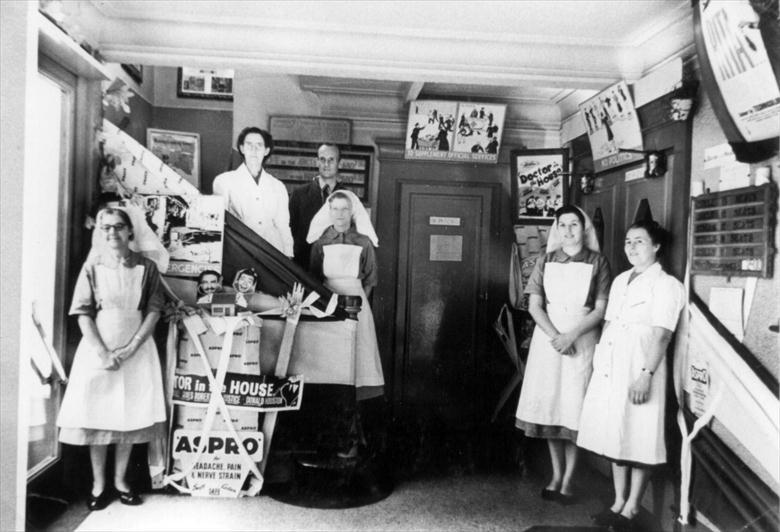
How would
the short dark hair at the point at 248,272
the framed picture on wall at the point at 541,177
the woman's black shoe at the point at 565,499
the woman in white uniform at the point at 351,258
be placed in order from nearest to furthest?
the short dark hair at the point at 248,272
the woman's black shoe at the point at 565,499
the woman in white uniform at the point at 351,258
the framed picture on wall at the point at 541,177

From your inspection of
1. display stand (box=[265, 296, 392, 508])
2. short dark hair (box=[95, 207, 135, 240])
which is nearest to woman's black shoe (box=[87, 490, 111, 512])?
display stand (box=[265, 296, 392, 508])

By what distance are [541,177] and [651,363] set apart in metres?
1.17

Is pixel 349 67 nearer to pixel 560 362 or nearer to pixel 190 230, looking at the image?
pixel 190 230

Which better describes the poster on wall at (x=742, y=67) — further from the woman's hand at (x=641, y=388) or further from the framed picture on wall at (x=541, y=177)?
the framed picture on wall at (x=541, y=177)

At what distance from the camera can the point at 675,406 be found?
189 centimetres

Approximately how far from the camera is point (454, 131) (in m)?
2.71

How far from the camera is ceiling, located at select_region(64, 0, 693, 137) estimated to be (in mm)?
1859

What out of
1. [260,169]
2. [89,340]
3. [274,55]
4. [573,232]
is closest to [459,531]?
[573,232]

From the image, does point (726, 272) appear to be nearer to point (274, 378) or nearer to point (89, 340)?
point (274, 378)

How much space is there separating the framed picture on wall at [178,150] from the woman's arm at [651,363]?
7.12ft

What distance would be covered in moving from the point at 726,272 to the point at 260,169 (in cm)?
173

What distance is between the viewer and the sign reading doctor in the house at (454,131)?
105 inches

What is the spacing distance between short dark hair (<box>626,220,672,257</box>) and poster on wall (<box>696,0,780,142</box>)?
23.6 inches

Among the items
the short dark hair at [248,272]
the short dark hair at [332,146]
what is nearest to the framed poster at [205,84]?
the short dark hair at [332,146]
